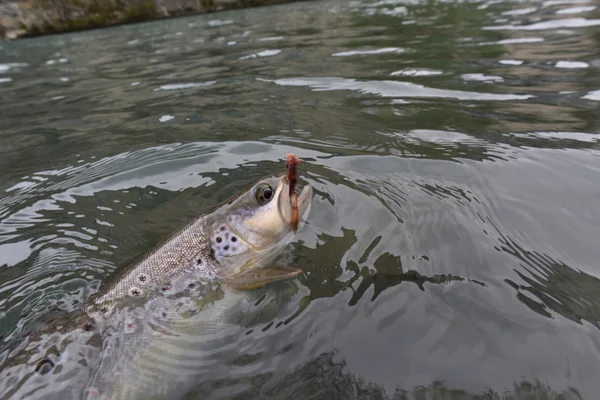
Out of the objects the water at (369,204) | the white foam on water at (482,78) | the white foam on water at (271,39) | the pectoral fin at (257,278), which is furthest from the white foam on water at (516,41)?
the pectoral fin at (257,278)

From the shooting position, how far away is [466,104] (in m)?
5.89

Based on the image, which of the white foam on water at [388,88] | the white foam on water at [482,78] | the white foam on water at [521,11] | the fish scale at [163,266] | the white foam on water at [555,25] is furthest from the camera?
the white foam on water at [521,11]

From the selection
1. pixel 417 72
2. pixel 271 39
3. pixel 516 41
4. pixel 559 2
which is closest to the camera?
pixel 417 72

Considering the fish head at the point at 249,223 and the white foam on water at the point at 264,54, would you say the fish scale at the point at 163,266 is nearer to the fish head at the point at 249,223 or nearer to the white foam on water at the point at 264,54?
the fish head at the point at 249,223

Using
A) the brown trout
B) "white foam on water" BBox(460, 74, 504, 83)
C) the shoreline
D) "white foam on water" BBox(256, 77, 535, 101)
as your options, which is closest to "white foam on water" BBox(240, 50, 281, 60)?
"white foam on water" BBox(256, 77, 535, 101)

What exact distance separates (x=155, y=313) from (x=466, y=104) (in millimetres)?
4945

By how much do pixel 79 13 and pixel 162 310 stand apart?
28435 mm

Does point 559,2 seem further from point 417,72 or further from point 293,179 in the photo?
point 293,179

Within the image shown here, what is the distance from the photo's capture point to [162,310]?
2664mm

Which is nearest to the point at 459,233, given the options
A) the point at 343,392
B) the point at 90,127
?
the point at 343,392

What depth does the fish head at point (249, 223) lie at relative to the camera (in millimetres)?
2930

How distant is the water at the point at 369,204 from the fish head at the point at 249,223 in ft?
1.03

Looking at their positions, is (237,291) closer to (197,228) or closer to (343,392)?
(197,228)

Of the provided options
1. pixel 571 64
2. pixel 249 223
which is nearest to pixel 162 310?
pixel 249 223
